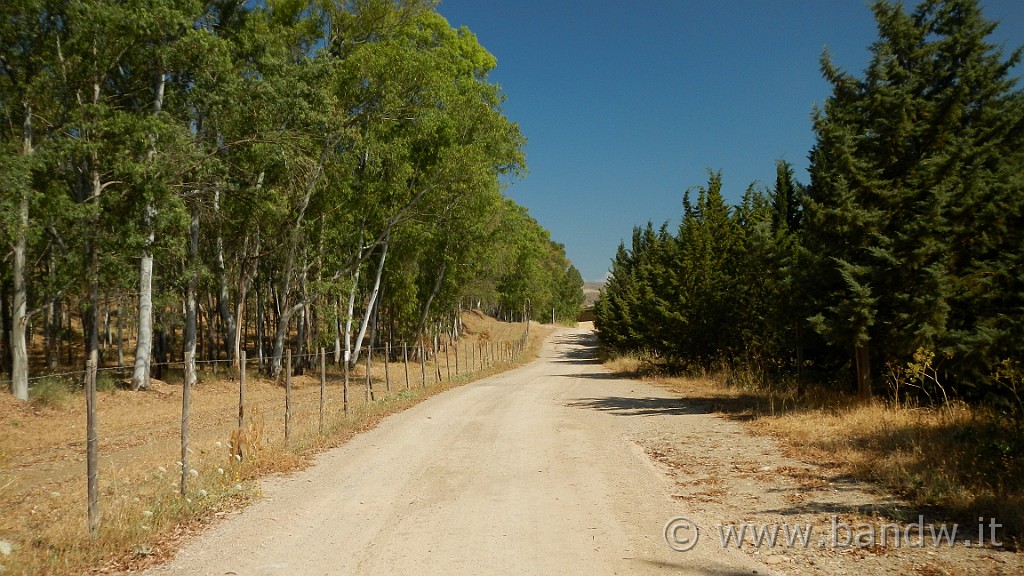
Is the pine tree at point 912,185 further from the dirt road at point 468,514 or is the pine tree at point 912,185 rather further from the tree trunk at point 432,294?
the tree trunk at point 432,294

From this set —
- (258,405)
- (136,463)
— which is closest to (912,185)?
(136,463)

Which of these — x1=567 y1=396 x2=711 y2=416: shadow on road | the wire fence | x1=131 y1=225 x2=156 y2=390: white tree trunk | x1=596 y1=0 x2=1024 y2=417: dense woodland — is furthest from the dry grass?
x1=596 y1=0 x2=1024 y2=417: dense woodland

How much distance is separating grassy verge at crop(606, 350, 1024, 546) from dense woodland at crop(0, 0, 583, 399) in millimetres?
14191

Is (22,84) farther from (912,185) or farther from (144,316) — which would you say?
(912,185)

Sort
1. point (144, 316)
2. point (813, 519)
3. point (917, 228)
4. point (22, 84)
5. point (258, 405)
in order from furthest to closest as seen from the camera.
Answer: point (144, 316) → point (258, 405) → point (22, 84) → point (917, 228) → point (813, 519)

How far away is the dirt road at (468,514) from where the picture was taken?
5082 millimetres

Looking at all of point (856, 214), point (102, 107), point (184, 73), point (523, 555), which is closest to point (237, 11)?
point (184, 73)

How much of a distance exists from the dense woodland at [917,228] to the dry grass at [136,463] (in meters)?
10.4

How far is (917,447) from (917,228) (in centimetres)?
504

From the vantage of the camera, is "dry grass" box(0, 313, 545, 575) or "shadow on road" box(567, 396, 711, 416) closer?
"dry grass" box(0, 313, 545, 575)

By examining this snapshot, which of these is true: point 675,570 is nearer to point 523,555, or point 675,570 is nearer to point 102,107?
point 523,555

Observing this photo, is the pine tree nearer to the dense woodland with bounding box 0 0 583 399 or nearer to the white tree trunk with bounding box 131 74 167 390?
the dense woodland with bounding box 0 0 583 399

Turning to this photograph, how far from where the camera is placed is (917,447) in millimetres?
8156

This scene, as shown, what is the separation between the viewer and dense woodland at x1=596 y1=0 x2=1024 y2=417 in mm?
10953
